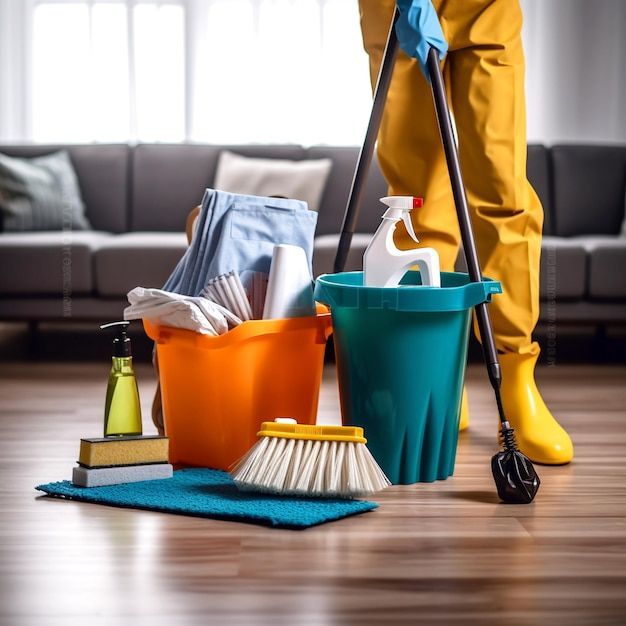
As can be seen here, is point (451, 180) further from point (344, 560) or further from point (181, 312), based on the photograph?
point (344, 560)

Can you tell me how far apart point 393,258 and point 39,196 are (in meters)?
2.26

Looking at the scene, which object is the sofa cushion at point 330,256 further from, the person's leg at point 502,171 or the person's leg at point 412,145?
the person's leg at point 502,171

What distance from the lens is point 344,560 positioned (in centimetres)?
134

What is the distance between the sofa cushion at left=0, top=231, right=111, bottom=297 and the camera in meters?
3.29

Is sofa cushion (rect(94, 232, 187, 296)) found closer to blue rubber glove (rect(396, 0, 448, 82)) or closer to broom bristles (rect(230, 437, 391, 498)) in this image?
blue rubber glove (rect(396, 0, 448, 82))

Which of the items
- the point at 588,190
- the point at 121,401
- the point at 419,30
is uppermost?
the point at 419,30

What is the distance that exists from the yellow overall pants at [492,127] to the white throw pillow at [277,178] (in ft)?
5.45

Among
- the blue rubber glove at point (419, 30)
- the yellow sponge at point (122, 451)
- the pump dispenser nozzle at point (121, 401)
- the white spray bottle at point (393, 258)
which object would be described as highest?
the blue rubber glove at point (419, 30)

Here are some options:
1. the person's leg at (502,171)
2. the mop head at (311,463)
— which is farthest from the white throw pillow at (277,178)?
the mop head at (311,463)

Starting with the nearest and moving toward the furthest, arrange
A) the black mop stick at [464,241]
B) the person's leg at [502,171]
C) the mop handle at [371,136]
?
1. the black mop stick at [464,241]
2. the mop handle at [371,136]
3. the person's leg at [502,171]

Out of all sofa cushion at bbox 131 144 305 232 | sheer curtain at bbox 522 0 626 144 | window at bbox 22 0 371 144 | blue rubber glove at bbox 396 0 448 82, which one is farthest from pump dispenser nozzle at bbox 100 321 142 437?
sheer curtain at bbox 522 0 626 144

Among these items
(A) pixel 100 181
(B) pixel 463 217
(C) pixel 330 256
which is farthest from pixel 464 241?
(A) pixel 100 181

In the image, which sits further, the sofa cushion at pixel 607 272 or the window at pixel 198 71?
the window at pixel 198 71

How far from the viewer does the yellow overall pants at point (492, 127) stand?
6.42ft
